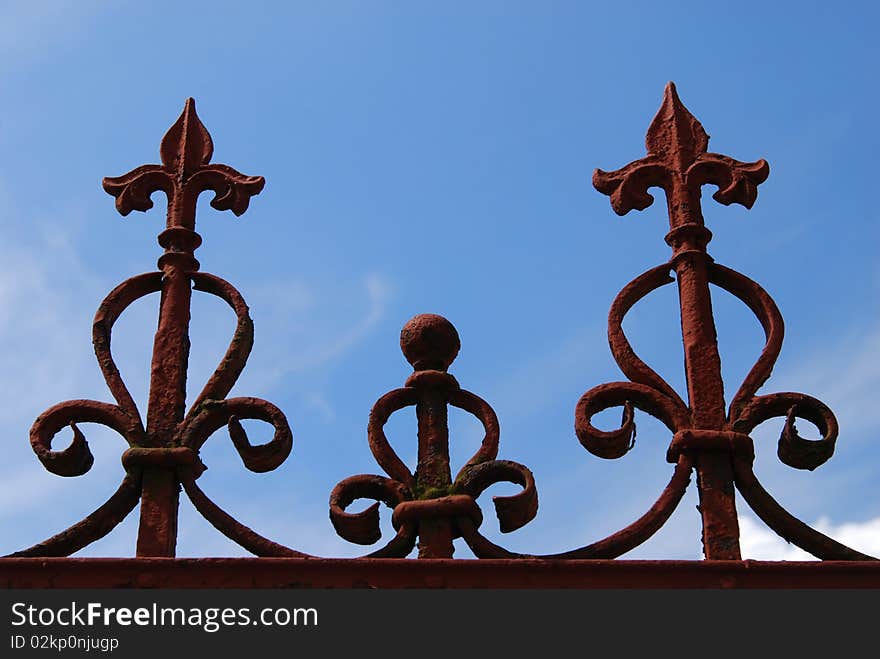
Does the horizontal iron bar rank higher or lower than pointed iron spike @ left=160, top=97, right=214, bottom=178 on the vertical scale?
lower

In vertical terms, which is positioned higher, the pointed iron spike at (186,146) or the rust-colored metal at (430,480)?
the pointed iron spike at (186,146)

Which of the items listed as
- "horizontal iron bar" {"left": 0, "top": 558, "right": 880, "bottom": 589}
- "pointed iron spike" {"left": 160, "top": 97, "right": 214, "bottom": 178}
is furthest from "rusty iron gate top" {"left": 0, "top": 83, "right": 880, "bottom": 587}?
"pointed iron spike" {"left": 160, "top": 97, "right": 214, "bottom": 178}

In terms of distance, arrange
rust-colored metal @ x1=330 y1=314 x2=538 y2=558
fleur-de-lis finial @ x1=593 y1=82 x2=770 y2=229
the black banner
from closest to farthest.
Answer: the black banner → rust-colored metal @ x1=330 y1=314 x2=538 y2=558 → fleur-de-lis finial @ x1=593 y1=82 x2=770 y2=229

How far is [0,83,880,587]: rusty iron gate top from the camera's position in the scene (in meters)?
3.96

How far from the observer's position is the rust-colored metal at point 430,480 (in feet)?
13.7

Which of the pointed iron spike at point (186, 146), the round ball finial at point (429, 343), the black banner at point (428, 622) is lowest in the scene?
the black banner at point (428, 622)

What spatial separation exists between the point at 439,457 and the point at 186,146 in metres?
1.64

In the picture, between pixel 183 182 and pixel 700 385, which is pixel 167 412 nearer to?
pixel 183 182

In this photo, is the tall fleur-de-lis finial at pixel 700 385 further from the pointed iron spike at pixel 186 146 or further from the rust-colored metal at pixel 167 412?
the pointed iron spike at pixel 186 146

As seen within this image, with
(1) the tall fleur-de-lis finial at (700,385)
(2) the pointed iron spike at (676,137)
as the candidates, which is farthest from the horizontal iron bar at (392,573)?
(2) the pointed iron spike at (676,137)

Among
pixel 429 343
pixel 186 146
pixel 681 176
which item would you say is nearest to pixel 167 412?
pixel 429 343

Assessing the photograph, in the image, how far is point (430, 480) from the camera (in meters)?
4.29

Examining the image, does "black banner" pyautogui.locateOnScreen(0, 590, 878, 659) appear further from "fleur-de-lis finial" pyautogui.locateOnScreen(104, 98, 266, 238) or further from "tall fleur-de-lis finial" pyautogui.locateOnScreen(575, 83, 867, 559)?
"fleur-de-lis finial" pyautogui.locateOnScreen(104, 98, 266, 238)

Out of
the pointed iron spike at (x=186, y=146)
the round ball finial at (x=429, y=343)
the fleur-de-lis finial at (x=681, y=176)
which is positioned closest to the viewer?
the round ball finial at (x=429, y=343)
